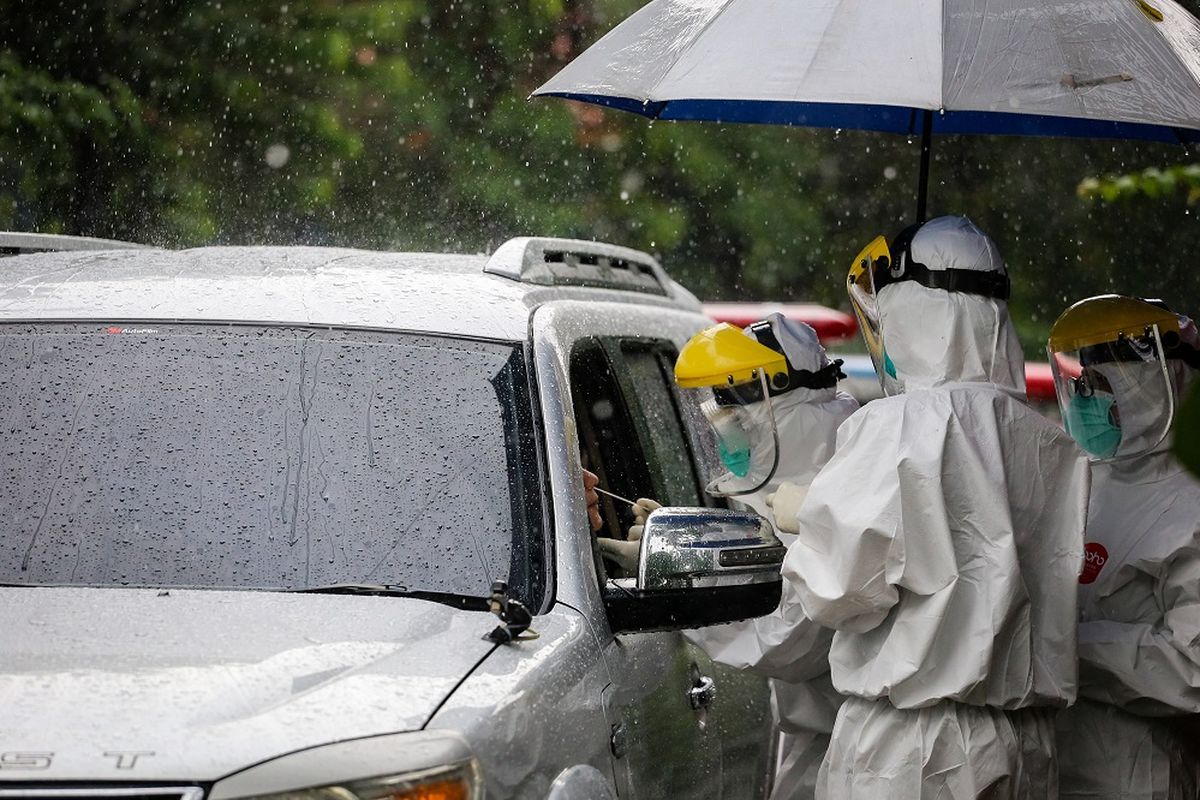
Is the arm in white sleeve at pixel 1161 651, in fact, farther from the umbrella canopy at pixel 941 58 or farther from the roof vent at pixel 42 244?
the roof vent at pixel 42 244

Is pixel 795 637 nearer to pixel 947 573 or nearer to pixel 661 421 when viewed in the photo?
pixel 947 573

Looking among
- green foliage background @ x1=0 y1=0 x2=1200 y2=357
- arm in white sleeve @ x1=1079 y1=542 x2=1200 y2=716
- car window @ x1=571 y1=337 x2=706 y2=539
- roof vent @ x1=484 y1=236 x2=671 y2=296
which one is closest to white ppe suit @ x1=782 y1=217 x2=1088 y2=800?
arm in white sleeve @ x1=1079 y1=542 x2=1200 y2=716

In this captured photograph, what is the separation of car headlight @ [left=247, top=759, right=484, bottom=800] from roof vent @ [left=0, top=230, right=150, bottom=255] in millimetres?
2476

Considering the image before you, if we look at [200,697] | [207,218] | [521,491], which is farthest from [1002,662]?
[207,218]

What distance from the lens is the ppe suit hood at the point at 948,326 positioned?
4000mm

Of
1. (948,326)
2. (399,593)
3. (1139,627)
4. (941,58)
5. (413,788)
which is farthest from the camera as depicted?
(1139,627)

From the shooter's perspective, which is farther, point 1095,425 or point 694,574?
point 1095,425

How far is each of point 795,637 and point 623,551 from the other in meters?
0.42

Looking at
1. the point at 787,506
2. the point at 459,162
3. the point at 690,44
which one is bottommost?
the point at 459,162

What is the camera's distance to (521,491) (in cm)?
373

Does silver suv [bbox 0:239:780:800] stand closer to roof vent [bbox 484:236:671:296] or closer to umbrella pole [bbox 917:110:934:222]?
roof vent [bbox 484:236:671:296]

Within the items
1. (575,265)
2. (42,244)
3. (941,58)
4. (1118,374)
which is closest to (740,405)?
(575,265)

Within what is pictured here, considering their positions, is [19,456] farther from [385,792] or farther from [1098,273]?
[1098,273]

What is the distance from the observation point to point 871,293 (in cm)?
421
